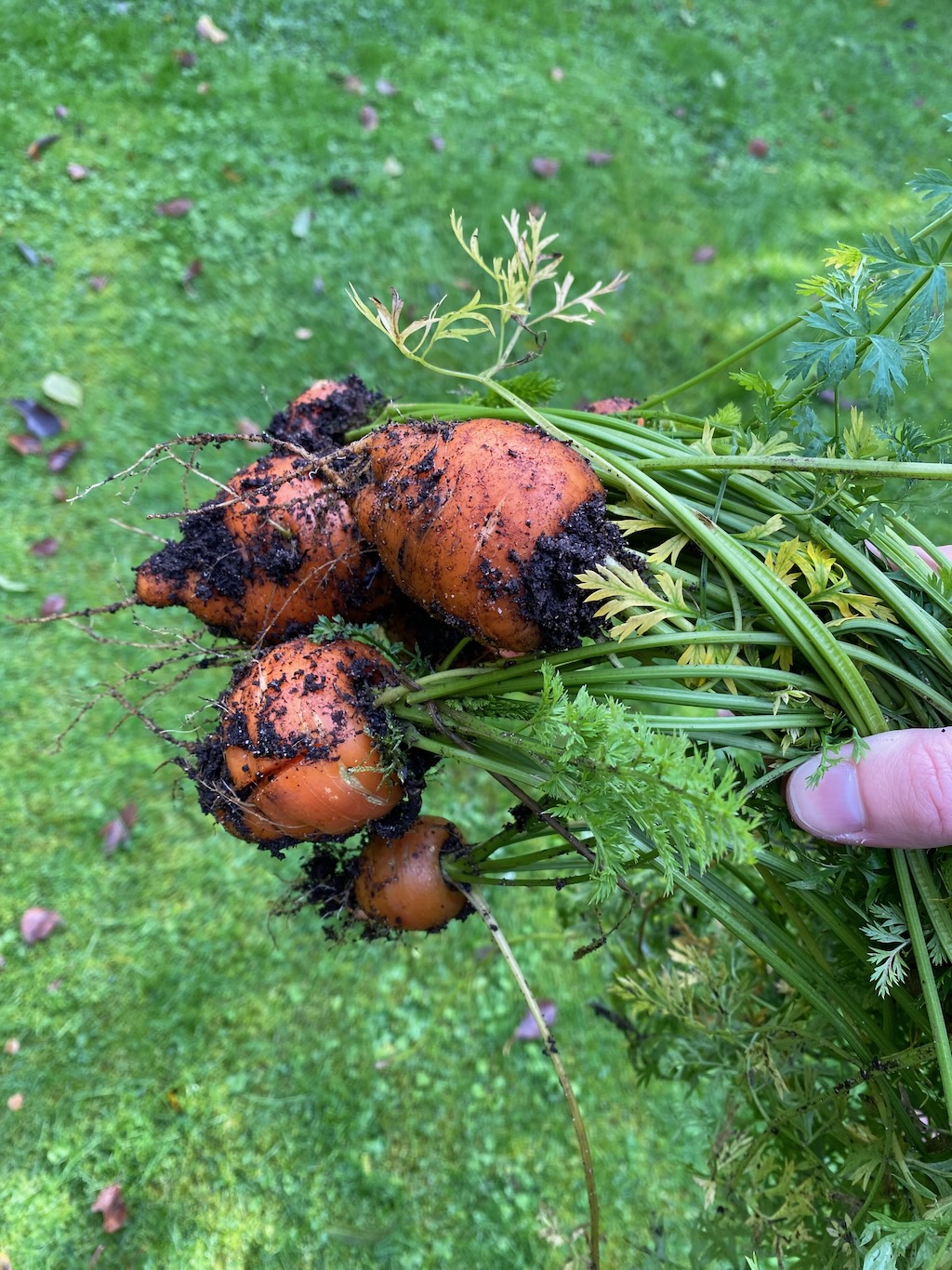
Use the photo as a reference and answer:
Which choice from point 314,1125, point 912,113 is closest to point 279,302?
point 314,1125

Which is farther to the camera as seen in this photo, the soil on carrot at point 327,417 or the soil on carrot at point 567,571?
the soil on carrot at point 327,417

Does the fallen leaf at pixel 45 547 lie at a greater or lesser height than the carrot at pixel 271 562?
lesser

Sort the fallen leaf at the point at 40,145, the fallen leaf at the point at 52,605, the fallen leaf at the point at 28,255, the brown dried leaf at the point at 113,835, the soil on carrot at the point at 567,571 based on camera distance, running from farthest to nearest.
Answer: the fallen leaf at the point at 40,145, the fallen leaf at the point at 28,255, the fallen leaf at the point at 52,605, the brown dried leaf at the point at 113,835, the soil on carrot at the point at 567,571

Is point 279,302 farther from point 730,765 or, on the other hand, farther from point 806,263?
point 730,765

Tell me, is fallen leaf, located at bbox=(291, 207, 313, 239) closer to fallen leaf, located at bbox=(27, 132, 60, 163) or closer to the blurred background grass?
the blurred background grass

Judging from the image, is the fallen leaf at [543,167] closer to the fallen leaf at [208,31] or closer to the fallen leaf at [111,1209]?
the fallen leaf at [208,31]

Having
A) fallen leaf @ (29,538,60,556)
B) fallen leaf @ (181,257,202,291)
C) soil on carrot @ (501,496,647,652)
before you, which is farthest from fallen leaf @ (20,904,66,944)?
fallen leaf @ (181,257,202,291)

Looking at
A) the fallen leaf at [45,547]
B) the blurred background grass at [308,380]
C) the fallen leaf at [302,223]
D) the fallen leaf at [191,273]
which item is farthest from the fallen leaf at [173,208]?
the fallen leaf at [45,547]
